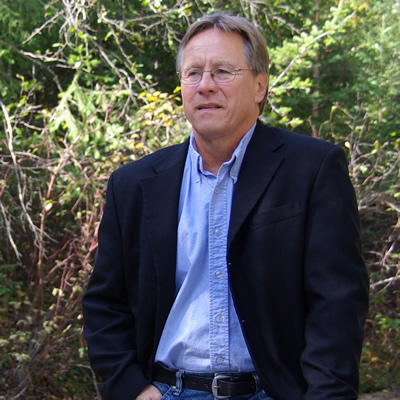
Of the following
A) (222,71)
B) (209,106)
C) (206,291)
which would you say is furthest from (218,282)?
(222,71)

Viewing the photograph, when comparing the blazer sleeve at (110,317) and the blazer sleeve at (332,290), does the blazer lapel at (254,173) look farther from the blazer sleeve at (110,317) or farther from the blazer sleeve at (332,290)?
the blazer sleeve at (110,317)

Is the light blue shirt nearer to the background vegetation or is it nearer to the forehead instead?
the forehead

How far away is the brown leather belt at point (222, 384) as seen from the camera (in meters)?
2.27

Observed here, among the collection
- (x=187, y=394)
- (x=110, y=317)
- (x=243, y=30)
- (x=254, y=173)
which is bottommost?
(x=187, y=394)

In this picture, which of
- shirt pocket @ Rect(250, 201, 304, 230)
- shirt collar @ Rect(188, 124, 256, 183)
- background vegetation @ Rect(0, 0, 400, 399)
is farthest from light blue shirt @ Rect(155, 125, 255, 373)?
background vegetation @ Rect(0, 0, 400, 399)

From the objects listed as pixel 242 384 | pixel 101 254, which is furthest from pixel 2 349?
pixel 242 384

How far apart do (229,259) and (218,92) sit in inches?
24.6

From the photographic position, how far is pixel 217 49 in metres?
2.46

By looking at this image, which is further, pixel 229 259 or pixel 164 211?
pixel 164 211

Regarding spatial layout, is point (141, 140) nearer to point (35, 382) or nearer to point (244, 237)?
point (35, 382)

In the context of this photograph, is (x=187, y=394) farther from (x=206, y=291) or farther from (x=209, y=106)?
(x=209, y=106)

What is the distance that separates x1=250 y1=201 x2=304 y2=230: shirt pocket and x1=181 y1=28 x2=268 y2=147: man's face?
34 centimetres

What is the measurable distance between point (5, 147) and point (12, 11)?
1.22 m

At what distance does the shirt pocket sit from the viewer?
2.29 meters
